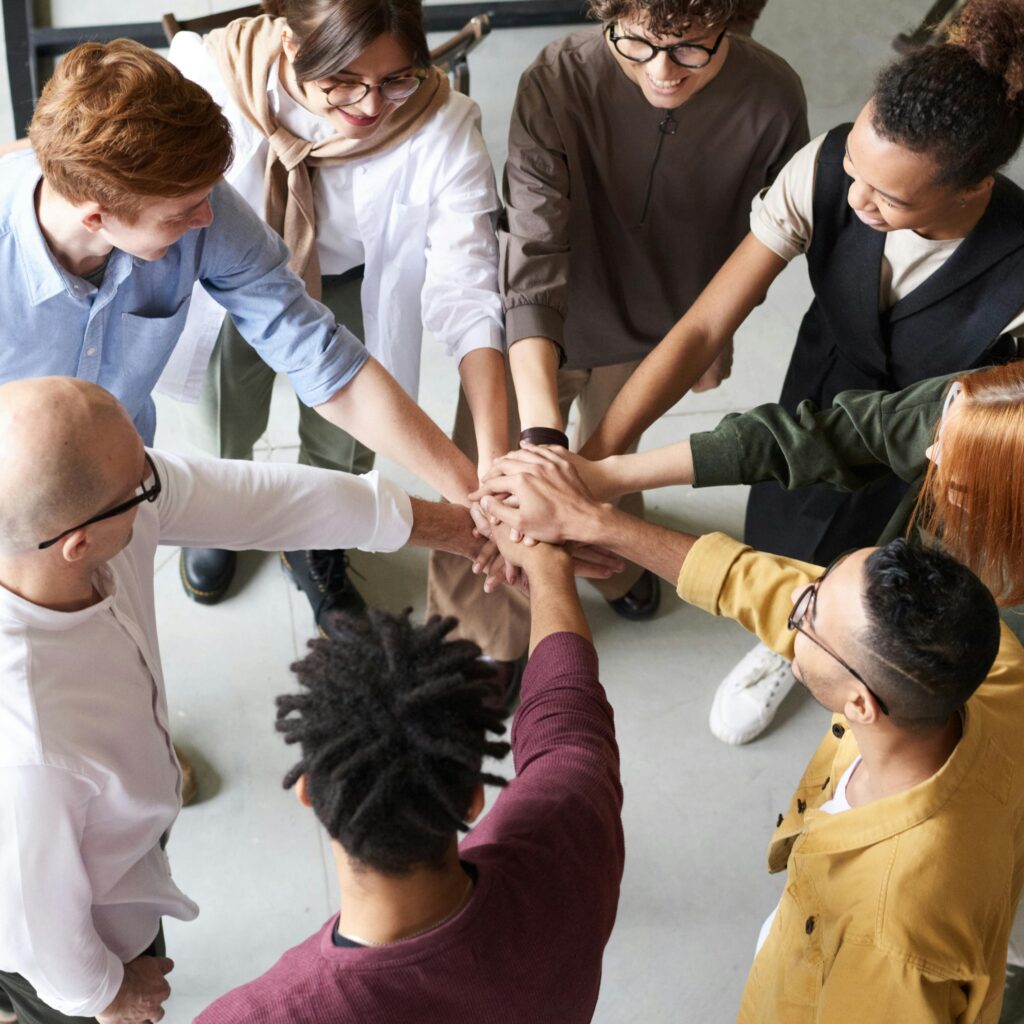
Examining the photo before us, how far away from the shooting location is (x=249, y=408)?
8.46ft

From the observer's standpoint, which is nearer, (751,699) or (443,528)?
(443,528)

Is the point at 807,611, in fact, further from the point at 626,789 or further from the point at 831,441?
the point at 626,789

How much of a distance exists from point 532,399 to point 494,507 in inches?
9.1

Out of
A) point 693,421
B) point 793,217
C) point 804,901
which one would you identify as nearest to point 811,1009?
point 804,901

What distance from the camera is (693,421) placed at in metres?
3.37

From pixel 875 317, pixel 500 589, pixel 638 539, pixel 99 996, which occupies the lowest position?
pixel 500 589

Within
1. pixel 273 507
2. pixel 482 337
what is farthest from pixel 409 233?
pixel 273 507

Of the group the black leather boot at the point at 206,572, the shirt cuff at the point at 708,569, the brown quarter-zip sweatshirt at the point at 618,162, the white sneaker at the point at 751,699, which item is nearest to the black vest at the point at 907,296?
the brown quarter-zip sweatshirt at the point at 618,162

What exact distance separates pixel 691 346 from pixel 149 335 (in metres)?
0.99

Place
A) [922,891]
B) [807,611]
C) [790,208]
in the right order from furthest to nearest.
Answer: [790,208], [807,611], [922,891]

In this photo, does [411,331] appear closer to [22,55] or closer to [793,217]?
[793,217]

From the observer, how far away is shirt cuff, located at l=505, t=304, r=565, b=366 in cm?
208

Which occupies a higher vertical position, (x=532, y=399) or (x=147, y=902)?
(x=532, y=399)

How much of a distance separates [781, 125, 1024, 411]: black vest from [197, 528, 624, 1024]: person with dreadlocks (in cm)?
107
